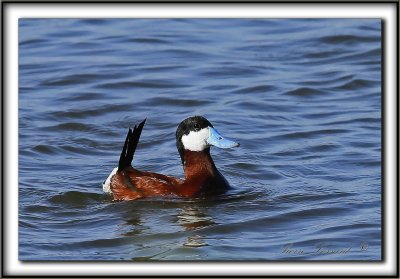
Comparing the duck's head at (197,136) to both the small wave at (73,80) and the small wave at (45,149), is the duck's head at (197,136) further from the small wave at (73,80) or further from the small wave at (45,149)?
the small wave at (73,80)

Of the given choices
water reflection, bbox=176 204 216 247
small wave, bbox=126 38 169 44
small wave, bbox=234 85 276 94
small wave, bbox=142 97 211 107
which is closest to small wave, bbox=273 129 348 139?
small wave, bbox=142 97 211 107

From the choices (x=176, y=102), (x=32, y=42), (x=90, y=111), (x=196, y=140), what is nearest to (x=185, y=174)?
(x=196, y=140)

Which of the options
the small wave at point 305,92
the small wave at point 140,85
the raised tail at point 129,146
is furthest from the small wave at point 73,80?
the raised tail at point 129,146

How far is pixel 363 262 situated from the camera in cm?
968

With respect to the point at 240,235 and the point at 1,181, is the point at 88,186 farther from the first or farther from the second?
the point at 1,181

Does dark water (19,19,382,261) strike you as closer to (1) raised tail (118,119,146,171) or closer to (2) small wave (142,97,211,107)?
(2) small wave (142,97,211,107)

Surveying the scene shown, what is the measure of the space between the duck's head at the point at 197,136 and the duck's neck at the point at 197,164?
5 cm

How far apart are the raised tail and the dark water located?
0.47 meters

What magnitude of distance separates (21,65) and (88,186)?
632 cm

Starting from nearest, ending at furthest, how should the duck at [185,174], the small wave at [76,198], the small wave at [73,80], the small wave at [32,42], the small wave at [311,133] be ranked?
the duck at [185,174] → the small wave at [76,198] → the small wave at [311,133] → the small wave at [73,80] → the small wave at [32,42]

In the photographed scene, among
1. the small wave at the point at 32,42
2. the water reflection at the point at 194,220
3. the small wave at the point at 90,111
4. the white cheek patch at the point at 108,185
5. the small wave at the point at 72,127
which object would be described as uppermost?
the small wave at the point at 32,42

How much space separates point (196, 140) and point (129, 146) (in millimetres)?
719

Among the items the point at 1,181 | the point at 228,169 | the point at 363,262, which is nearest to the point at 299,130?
the point at 228,169

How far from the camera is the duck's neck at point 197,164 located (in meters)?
12.1
